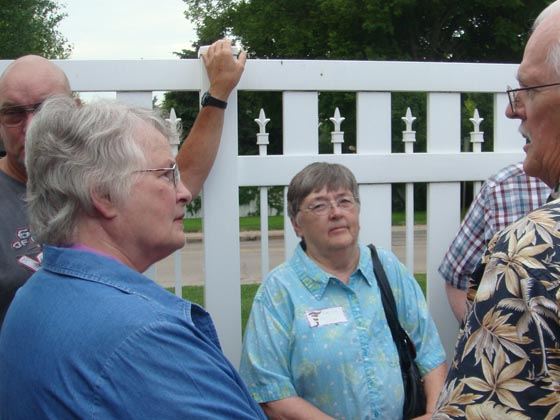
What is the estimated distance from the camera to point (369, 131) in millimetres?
2930

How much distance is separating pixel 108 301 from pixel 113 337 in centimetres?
→ 8

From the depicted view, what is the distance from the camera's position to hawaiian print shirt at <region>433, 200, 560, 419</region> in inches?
45.3

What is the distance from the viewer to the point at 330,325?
247 cm

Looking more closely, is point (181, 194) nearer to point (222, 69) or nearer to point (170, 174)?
point (170, 174)

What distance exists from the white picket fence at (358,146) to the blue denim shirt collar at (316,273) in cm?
29

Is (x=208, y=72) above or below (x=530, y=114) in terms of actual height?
above

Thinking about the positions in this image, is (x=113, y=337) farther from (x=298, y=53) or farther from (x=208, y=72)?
(x=298, y=53)

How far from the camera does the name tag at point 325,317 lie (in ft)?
8.13

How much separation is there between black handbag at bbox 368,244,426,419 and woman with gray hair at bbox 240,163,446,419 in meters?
0.03

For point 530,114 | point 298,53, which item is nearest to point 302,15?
point 298,53

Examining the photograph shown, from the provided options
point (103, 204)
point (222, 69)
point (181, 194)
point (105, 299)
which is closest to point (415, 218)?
point (222, 69)

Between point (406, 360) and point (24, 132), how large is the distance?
65.5 inches

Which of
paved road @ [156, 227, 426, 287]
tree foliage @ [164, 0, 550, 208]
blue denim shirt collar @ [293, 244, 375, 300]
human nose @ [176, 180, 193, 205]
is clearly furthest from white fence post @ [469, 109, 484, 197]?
tree foliage @ [164, 0, 550, 208]

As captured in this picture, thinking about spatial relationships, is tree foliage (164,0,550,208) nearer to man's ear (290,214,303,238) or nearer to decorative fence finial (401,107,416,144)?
decorative fence finial (401,107,416,144)
